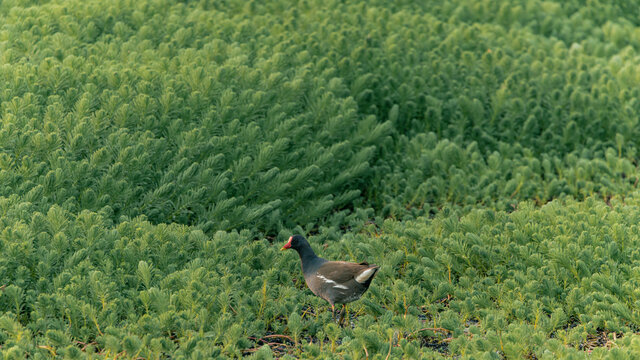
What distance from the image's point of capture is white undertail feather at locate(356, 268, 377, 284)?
458 centimetres

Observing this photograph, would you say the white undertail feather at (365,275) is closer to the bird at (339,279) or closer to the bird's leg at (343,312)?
the bird at (339,279)

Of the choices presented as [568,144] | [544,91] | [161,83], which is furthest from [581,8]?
[161,83]

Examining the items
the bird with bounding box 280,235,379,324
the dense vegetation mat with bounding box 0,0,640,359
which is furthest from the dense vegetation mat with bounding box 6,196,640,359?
the bird with bounding box 280,235,379,324

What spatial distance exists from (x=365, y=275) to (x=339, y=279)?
0.72 ft

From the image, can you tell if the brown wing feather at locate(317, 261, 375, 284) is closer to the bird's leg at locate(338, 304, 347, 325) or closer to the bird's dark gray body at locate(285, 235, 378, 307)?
the bird's dark gray body at locate(285, 235, 378, 307)

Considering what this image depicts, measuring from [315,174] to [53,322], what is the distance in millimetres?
3204

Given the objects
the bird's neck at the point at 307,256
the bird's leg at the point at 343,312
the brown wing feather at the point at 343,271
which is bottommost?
the bird's leg at the point at 343,312

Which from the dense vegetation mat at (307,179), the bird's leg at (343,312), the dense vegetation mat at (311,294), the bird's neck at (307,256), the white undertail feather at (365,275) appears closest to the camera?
the dense vegetation mat at (311,294)

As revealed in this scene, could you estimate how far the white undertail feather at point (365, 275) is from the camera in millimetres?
4582

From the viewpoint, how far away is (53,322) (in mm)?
4465

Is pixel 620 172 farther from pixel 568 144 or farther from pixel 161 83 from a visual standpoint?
pixel 161 83

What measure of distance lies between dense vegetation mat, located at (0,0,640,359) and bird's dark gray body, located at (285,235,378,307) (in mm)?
205

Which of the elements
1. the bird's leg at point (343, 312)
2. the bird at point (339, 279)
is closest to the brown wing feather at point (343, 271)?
the bird at point (339, 279)

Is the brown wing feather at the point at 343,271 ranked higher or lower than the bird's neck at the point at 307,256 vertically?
higher
